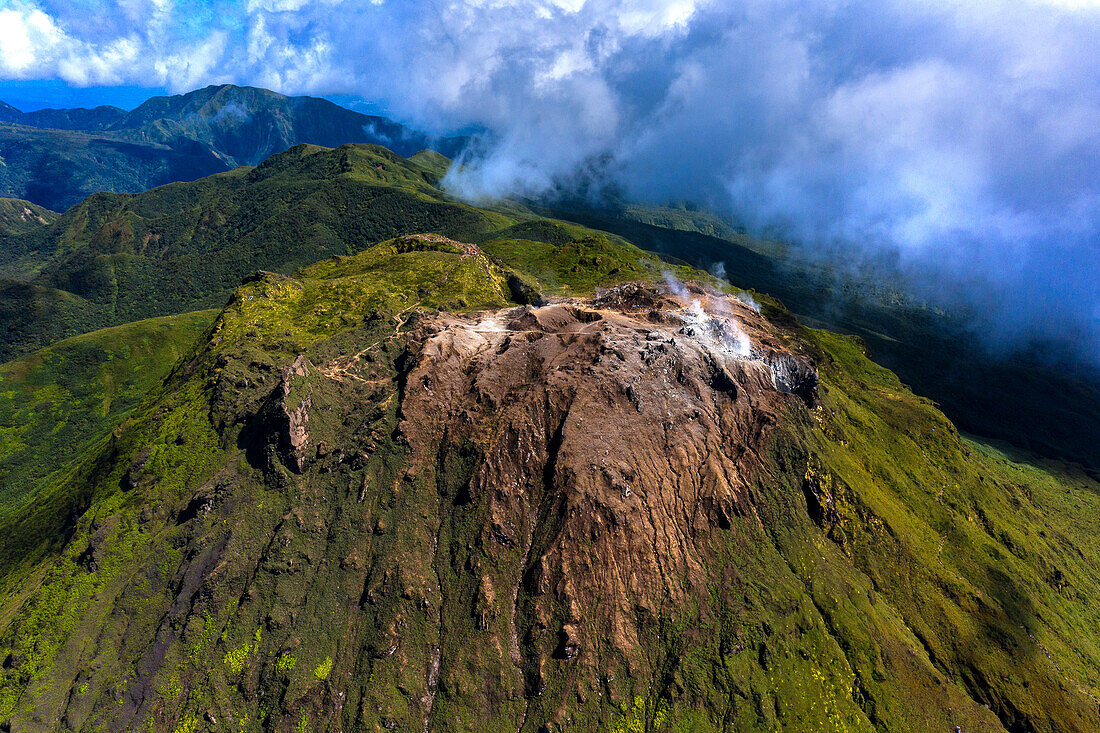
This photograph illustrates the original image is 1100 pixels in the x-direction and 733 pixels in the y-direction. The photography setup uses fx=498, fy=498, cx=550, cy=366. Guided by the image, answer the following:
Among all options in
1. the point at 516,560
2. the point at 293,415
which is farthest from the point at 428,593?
the point at 293,415

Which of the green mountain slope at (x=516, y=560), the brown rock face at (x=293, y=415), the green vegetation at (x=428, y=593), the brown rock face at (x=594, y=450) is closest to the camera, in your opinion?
the green vegetation at (x=428, y=593)

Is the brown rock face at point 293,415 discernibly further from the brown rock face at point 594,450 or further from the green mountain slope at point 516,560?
the brown rock face at point 594,450

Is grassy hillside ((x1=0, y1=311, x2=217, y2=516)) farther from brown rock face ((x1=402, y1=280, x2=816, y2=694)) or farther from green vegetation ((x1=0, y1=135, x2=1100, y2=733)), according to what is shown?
brown rock face ((x1=402, y1=280, x2=816, y2=694))

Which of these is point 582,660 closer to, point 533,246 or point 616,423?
point 616,423

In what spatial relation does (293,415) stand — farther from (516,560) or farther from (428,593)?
(516,560)

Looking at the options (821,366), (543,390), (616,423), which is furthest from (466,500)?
(821,366)

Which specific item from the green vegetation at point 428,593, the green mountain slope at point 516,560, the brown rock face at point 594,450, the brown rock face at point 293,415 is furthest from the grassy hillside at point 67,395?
the brown rock face at point 594,450
